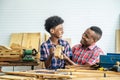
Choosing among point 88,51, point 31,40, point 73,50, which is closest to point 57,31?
point 73,50

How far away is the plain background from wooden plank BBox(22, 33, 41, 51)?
0.16 m

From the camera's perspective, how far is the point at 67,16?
4191 mm

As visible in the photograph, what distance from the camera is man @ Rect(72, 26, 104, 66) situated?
238 cm

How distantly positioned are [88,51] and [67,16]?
6.06 ft

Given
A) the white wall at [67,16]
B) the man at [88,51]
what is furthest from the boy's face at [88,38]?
the white wall at [67,16]

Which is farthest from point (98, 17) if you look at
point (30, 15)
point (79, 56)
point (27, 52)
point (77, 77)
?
point (77, 77)

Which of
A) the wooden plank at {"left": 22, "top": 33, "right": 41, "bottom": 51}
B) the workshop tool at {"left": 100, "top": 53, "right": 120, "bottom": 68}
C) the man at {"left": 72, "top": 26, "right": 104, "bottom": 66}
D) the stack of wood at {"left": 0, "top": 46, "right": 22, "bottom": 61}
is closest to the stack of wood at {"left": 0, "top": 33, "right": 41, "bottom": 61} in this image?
the wooden plank at {"left": 22, "top": 33, "right": 41, "bottom": 51}

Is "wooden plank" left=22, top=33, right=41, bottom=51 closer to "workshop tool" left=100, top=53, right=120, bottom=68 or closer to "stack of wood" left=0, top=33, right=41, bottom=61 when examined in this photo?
"stack of wood" left=0, top=33, right=41, bottom=61

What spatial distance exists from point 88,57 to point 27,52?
117cm

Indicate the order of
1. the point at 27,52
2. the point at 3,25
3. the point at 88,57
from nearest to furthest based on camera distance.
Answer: the point at 88,57
the point at 27,52
the point at 3,25

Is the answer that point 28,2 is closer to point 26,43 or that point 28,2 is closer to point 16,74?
point 26,43

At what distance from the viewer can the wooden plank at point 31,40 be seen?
13.0 feet

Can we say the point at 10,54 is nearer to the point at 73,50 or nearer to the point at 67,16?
the point at 73,50

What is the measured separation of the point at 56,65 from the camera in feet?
7.95
